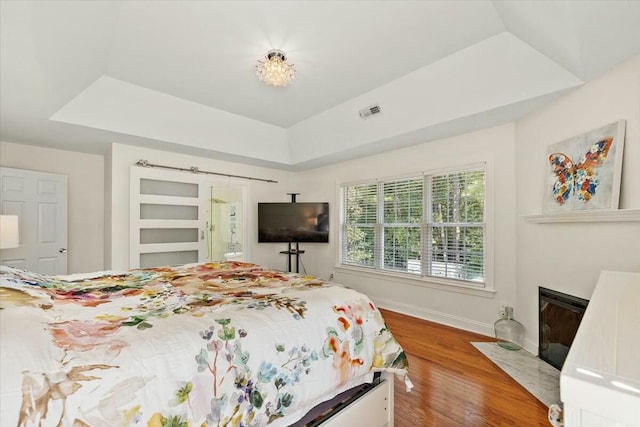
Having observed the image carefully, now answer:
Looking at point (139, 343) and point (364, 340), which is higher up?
point (139, 343)

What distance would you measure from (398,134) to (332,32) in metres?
1.48

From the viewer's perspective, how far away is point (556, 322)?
2494 mm

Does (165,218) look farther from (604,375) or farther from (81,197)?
(604,375)

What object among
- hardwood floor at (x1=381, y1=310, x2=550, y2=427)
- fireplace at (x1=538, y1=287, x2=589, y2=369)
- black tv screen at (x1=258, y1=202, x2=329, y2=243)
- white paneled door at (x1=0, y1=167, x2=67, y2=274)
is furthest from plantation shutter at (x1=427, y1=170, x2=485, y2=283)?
white paneled door at (x1=0, y1=167, x2=67, y2=274)

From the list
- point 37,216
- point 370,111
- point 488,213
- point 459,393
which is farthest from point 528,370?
point 37,216

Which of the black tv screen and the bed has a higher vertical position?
the black tv screen

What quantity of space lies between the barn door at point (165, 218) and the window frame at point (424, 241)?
2266 millimetres

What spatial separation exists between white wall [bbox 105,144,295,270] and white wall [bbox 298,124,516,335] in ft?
3.49

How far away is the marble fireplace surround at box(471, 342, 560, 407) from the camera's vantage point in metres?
2.09

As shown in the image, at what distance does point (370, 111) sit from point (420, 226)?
64.3 inches

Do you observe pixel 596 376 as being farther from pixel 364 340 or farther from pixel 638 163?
pixel 638 163

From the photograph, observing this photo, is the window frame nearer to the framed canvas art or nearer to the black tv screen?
the black tv screen

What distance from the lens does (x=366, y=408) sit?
147 centimetres

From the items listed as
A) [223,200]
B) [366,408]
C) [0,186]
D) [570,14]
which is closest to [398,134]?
[570,14]
